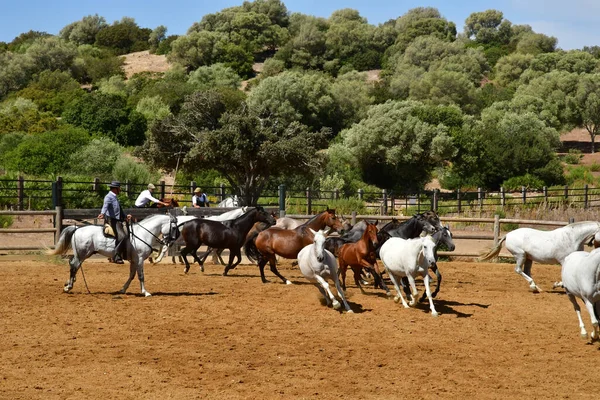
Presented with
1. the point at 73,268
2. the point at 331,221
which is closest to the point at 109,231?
the point at 73,268

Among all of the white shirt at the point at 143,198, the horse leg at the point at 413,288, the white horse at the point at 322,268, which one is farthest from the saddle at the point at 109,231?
the horse leg at the point at 413,288

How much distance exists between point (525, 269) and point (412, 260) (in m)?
5.06

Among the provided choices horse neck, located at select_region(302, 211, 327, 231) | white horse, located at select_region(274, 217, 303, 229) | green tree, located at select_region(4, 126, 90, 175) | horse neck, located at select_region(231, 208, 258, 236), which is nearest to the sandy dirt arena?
horse neck, located at select_region(302, 211, 327, 231)

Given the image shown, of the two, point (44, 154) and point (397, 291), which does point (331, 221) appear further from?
point (44, 154)

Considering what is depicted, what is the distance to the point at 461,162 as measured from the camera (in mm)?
55312

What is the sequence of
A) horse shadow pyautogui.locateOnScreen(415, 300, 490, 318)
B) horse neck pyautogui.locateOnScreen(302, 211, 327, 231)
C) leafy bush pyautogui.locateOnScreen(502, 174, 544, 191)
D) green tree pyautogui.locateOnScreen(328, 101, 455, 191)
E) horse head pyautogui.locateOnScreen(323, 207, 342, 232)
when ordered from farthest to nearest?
green tree pyautogui.locateOnScreen(328, 101, 455, 191)
leafy bush pyautogui.locateOnScreen(502, 174, 544, 191)
horse neck pyautogui.locateOnScreen(302, 211, 327, 231)
horse head pyautogui.locateOnScreen(323, 207, 342, 232)
horse shadow pyautogui.locateOnScreen(415, 300, 490, 318)

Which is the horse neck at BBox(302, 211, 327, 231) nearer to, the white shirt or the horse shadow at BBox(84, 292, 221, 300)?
the horse shadow at BBox(84, 292, 221, 300)

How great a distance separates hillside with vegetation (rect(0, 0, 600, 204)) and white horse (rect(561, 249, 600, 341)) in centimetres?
2153

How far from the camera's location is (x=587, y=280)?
10.7m

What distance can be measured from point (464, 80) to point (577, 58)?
2235 cm

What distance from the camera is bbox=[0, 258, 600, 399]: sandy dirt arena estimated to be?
8906mm

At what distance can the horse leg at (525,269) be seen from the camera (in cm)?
1661

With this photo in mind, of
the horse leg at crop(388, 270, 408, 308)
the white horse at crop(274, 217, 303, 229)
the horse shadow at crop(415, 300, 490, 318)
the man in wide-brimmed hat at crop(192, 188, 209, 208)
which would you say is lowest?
the horse shadow at crop(415, 300, 490, 318)

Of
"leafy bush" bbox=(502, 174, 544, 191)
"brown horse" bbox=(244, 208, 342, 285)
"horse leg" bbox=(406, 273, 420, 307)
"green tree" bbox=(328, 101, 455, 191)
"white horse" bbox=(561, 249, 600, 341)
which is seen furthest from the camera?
"green tree" bbox=(328, 101, 455, 191)
